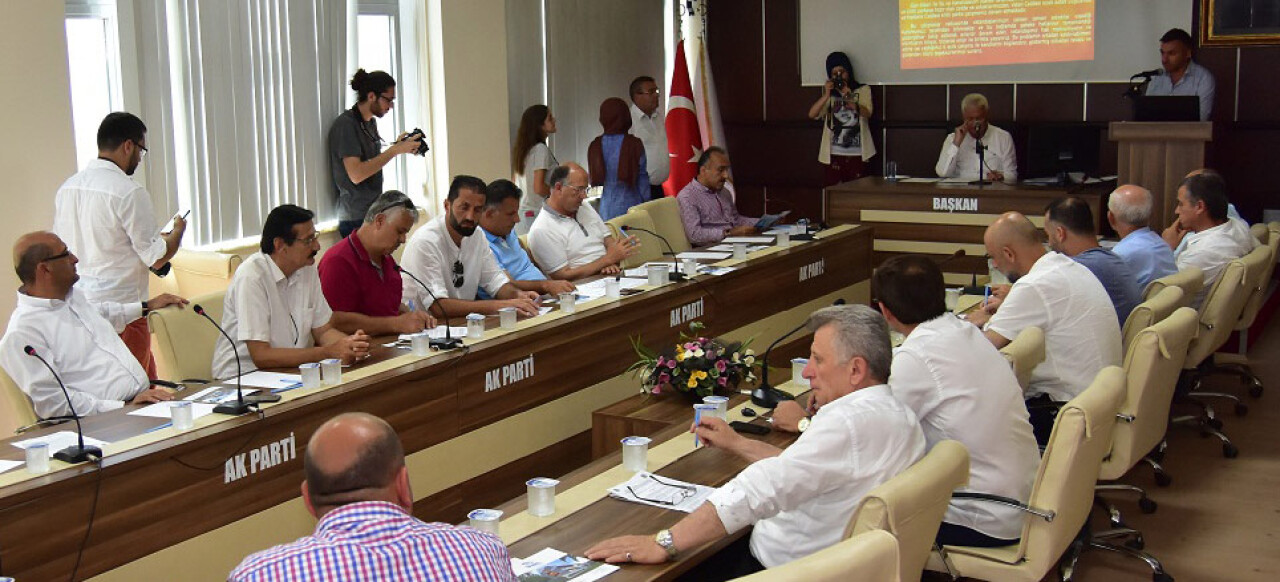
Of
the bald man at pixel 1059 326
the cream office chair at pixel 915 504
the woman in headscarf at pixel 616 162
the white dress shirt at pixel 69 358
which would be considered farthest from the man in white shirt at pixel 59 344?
the woman in headscarf at pixel 616 162

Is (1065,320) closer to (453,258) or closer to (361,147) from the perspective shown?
(453,258)

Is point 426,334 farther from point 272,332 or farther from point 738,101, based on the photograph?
point 738,101

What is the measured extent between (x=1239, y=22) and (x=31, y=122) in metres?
7.39

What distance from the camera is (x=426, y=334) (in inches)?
170

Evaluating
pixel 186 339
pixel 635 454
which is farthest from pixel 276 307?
pixel 635 454

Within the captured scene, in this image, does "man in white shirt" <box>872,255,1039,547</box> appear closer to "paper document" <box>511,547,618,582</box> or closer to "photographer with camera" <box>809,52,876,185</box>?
"paper document" <box>511,547,618,582</box>

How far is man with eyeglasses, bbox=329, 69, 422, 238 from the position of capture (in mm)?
7023

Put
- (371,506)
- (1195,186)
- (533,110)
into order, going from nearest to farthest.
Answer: (371,506) → (1195,186) → (533,110)

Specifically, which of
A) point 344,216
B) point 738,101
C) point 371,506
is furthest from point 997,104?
point 371,506

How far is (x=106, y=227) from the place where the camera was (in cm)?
518

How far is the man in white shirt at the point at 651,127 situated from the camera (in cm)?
896

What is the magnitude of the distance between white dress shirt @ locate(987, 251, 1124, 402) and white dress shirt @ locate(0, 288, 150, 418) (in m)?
2.84

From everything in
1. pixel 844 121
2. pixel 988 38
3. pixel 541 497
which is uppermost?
pixel 988 38

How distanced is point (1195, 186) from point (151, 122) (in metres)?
4.99
